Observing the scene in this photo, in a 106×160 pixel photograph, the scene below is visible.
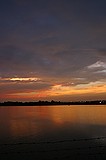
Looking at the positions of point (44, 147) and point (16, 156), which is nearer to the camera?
point (16, 156)

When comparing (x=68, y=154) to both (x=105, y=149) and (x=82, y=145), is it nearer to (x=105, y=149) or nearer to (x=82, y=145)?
(x=105, y=149)

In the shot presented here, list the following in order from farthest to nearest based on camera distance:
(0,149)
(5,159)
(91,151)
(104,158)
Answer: (0,149), (91,151), (5,159), (104,158)

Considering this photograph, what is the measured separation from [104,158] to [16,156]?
804 cm

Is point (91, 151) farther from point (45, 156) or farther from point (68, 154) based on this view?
point (45, 156)

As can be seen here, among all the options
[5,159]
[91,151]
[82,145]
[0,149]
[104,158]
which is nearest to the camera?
[104,158]

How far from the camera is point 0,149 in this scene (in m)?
28.3

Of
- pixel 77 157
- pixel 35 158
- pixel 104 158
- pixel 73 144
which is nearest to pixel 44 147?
pixel 73 144

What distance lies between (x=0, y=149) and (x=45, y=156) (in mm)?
6866

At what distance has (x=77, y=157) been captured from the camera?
2252cm

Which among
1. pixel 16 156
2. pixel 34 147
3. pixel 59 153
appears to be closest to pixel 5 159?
pixel 16 156

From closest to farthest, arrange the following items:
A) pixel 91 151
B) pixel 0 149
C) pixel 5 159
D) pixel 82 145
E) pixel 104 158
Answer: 1. pixel 104 158
2. pixel 5 159
3. pixel 91 151
4. pixel 0 149
5. pixel 82 145

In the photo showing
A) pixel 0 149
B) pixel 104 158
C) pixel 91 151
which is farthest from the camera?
pixel 0 149

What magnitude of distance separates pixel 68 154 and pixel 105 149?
425 centimetres

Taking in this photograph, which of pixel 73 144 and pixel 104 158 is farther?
pixel 73 144
